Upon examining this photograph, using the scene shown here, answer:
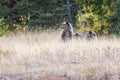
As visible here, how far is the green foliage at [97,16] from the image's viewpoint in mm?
18062

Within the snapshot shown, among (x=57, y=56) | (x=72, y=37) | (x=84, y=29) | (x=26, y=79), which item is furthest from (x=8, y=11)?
(x=26, y=79)

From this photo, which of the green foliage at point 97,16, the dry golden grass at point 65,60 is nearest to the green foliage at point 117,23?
the green foliage at point 97,16

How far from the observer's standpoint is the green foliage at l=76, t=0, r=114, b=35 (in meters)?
18.1

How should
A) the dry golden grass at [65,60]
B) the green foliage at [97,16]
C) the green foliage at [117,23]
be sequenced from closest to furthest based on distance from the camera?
1. the dry golden grass at [65,60]
2. the green foliage at [117,23]
3. the green foliage at [97,16]

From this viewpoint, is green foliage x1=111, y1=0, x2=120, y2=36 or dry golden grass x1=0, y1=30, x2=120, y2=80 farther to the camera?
green foliage x1=111, y1=0, x2=120, y2=36

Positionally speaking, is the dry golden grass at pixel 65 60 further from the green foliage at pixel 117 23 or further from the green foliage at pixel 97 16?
the green foliage at pixel 97 16

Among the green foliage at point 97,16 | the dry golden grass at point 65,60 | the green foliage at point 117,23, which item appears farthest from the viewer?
the green foliage at point 97,16

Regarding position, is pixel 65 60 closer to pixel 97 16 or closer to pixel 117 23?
pixel 117 23

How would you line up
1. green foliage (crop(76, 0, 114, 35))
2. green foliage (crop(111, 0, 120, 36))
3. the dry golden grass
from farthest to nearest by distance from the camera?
1. green foliage (crop(76, 0, 114, 35))
2. green foliage (crop(111, 0, 120, 36))
3. the dry golden grass

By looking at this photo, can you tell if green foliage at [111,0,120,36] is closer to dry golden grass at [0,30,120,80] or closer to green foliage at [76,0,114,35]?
green foliage at [76,0,114,35]

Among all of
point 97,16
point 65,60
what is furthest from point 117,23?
point 65,60

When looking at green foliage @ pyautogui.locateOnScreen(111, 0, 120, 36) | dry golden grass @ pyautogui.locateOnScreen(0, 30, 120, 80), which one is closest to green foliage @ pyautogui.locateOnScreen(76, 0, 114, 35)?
green foliage @ pyautogui.locateOnScreen(111, 0, 120, 36)

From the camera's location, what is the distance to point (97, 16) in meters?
18.2

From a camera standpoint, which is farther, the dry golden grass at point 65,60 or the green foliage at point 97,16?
the green foliage at point 97,16
